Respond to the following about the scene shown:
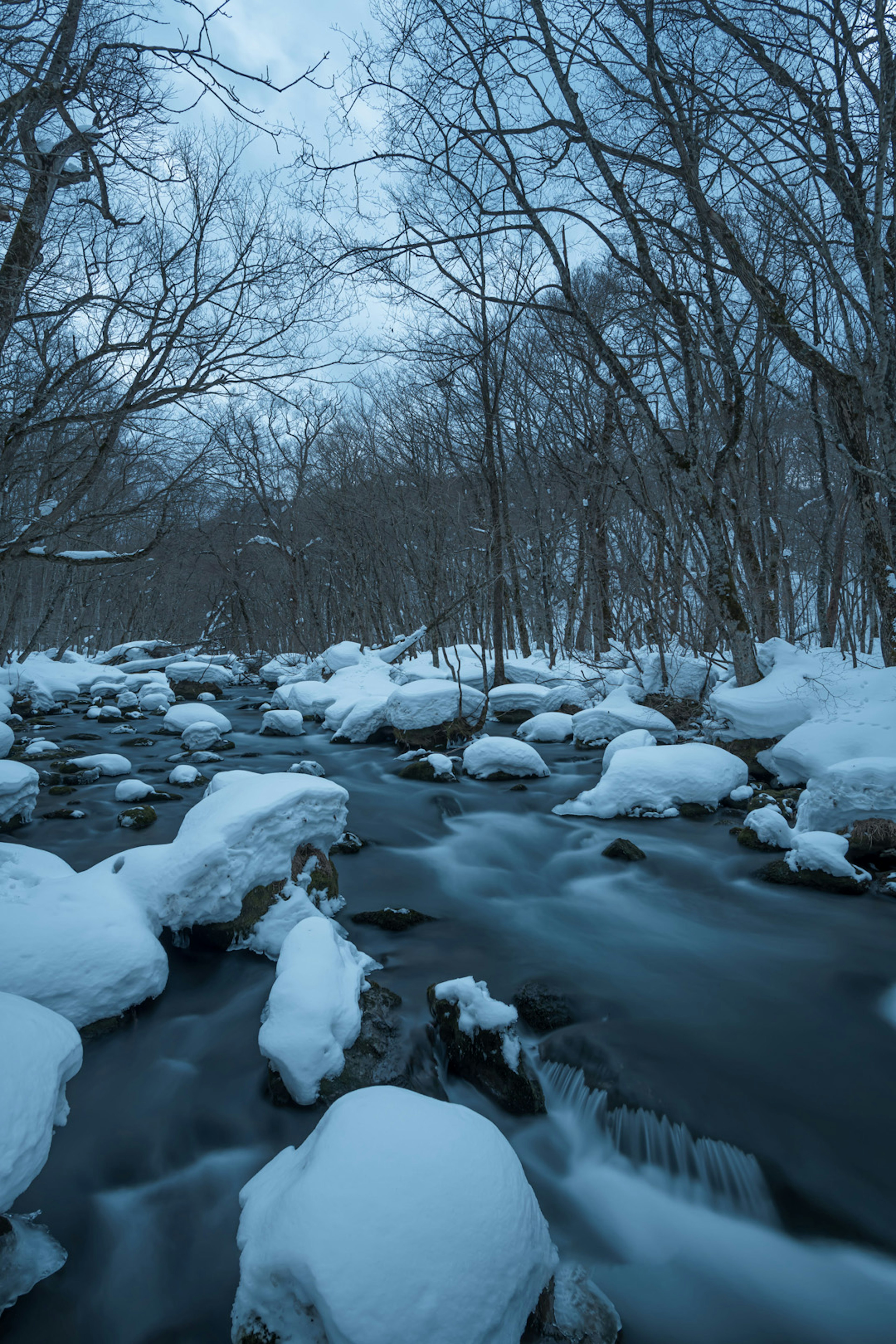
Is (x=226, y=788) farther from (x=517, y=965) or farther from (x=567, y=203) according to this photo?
(x=567, y=203)

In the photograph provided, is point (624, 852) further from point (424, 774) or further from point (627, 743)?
point (424, 774)

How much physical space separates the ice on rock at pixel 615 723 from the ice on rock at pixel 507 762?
142 centimetres

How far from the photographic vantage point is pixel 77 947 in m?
2.94

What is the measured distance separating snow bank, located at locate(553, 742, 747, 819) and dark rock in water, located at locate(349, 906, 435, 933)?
7.71 feet

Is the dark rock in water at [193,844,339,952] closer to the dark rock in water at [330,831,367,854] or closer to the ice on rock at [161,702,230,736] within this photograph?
the dark rock in water at [330,831,367,854]

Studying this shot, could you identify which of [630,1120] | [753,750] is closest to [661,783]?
[753,750]

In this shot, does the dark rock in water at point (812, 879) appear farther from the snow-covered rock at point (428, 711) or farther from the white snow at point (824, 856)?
the snow-covered rock at point (428, 711)

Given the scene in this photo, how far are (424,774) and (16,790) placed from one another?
153 inches

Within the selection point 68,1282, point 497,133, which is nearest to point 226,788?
point 68,1282

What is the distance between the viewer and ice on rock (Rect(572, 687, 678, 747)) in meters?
8.31

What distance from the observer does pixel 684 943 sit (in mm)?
4031

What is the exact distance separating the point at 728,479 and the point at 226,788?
753 cm

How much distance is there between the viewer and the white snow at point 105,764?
304 inches

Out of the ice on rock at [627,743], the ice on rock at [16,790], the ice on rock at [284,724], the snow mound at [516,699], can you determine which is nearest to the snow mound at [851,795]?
the ice on rock at [627,743]
